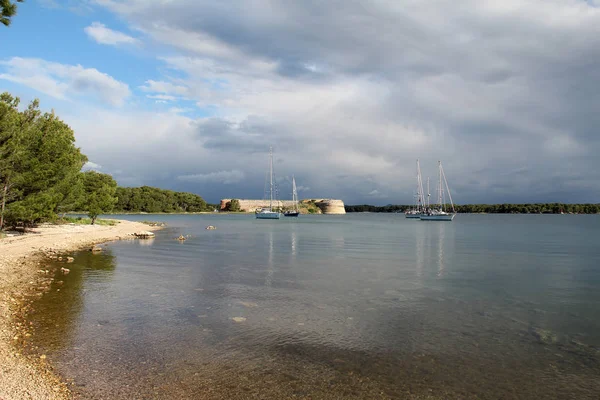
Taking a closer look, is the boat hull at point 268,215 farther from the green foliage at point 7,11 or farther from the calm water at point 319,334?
the green foliage at point 7,11

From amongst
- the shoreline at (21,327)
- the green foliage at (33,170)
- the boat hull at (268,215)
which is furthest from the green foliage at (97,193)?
the boat hull at (268,215)

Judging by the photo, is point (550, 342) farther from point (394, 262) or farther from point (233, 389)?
point (394, 262)

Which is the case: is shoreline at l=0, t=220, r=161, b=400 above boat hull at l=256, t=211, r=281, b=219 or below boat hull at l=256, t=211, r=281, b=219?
below

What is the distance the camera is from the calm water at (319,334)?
11.0 meters

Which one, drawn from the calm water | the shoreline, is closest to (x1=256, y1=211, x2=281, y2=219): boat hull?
the shoreline

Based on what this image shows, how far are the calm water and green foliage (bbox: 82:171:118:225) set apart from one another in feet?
174

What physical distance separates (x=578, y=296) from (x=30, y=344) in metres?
26.4

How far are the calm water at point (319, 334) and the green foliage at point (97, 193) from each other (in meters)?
53.1

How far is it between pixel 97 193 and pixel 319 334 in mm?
78313

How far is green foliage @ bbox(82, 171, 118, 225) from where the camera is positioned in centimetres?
7738

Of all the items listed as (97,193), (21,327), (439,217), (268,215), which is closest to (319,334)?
(21,327)

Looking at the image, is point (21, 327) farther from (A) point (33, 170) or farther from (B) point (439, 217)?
(B) point (439, 217)

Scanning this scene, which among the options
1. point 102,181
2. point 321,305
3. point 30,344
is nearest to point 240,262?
point 321,305

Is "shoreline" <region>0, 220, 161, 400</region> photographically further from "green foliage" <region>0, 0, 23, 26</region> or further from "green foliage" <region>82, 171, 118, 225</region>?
"green foliage" <region>82, 171, 118, 225</region>
